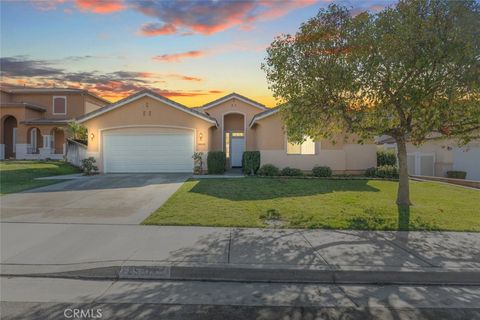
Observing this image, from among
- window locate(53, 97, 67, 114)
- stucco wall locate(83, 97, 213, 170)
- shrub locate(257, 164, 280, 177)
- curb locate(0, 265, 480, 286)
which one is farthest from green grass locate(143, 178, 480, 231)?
window locate(53, 97, 67, 114)

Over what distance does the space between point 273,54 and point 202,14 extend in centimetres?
421

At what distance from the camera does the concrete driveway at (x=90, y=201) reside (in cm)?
831

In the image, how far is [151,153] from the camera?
1858cm

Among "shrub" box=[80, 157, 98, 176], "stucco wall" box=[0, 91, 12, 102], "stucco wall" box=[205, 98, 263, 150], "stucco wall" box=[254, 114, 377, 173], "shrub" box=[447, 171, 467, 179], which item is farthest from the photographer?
"stucco wall" box=[0, 91, 12, 102]

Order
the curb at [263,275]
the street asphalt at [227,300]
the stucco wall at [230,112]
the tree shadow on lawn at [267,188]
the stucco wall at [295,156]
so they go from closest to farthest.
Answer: the street asphalt at [227,300], the curb at [263,275], the tree shadow on lawn at [267,188], the stucco wall at [295,156], the stucco wall at [230,112]

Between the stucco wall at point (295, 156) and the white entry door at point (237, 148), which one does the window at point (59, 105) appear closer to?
the white entry door at point (237, 148)

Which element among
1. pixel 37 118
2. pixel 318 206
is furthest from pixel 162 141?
pixel 37 118

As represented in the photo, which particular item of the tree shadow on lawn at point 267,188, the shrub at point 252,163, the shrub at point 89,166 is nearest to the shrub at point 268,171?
the shrub at point 252,163

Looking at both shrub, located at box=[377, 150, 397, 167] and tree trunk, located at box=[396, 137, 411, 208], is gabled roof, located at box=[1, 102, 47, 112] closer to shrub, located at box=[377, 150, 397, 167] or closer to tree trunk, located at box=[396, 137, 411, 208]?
shrub, located at box=[377, 150, 397, 167]

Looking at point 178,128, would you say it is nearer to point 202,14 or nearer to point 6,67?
point 202,14

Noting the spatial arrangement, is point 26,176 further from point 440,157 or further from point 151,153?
point 440,157

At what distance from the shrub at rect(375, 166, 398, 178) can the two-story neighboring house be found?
25454 mm

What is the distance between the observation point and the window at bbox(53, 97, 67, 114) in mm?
32531

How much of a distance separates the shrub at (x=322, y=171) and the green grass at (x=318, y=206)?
3362 millimetres
